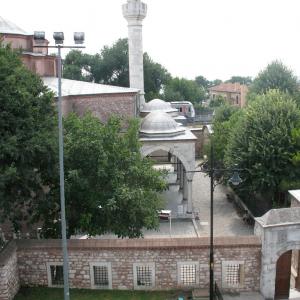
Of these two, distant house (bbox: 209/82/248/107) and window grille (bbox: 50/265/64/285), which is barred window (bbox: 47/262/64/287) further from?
distant house (bbox: 209/82/248/107)

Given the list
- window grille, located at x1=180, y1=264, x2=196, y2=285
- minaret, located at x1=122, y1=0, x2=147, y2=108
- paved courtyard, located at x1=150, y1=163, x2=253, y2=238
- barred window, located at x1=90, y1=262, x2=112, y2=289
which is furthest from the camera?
minaret, located at x1=122, y1=0, x2=147, y2=108

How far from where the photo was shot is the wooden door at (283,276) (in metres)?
11.1

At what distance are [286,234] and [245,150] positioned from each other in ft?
27.0

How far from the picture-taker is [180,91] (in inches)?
2400

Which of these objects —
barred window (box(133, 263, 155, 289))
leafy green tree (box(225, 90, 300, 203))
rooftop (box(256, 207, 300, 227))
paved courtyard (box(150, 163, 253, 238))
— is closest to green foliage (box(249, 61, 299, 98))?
paved courtyard (box(150, 163, 253, 238))

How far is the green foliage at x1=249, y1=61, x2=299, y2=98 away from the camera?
38875 millimetres

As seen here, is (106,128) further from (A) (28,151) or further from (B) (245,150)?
(B) (245,150)

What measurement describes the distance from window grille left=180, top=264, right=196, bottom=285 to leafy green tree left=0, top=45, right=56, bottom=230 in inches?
180

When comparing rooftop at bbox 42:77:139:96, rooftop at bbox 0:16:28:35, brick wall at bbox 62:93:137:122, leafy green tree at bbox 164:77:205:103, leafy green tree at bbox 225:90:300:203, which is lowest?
leafy green tree at bbox 225:90:300:203

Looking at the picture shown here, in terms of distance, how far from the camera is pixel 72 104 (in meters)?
22.7

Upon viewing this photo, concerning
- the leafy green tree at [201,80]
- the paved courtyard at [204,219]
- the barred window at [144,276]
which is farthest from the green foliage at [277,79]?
the leafy green tree at [201,80]

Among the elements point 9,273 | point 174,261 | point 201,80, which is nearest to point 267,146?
point 174,261

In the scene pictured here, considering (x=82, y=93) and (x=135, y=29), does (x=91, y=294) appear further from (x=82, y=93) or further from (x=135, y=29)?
(x=135, y=29)

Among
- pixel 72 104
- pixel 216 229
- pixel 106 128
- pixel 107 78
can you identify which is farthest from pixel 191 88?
pixel 106 128
